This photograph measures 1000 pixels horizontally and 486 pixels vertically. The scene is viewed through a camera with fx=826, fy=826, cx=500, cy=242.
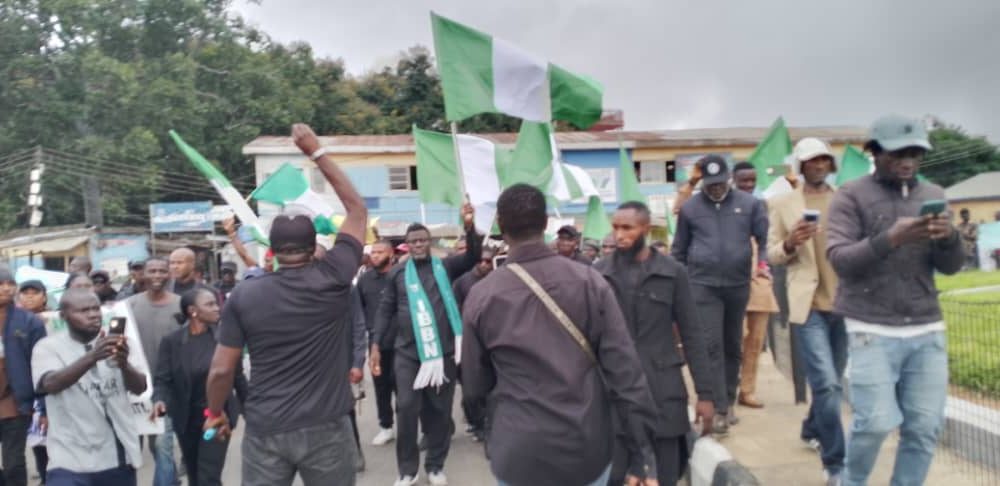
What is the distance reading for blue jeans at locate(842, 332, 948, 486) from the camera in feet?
12.1

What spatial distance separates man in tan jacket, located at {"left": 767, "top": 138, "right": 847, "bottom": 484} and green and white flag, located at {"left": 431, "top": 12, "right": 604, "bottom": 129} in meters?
1.70

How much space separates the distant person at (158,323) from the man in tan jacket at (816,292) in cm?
423

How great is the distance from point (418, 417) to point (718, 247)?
2688mm

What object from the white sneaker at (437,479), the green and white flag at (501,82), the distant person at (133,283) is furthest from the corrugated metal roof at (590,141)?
the white sneaker at (437,479)

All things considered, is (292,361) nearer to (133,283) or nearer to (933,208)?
(933,208)

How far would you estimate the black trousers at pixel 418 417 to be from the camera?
6.33 m

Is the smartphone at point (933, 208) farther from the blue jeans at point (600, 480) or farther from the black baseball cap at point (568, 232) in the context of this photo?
the black baseball cap at point (568, 232)

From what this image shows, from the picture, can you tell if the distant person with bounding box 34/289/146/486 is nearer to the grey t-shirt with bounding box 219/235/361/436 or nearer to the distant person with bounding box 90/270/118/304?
the grey t-shirt with bounding box 219/235/361/436

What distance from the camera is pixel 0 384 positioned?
5355 millimetres

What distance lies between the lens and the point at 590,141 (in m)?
32.6

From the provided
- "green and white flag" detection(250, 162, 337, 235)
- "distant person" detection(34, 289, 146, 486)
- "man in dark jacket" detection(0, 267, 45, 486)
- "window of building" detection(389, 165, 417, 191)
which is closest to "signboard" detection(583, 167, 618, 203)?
"window of building" detection(389, 165, 417, 191)

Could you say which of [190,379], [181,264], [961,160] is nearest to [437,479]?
[190,379]

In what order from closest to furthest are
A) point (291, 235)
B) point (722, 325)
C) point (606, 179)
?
point (291, 235), point (722, 325), point (606, 179)

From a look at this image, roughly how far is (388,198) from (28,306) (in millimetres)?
25090
